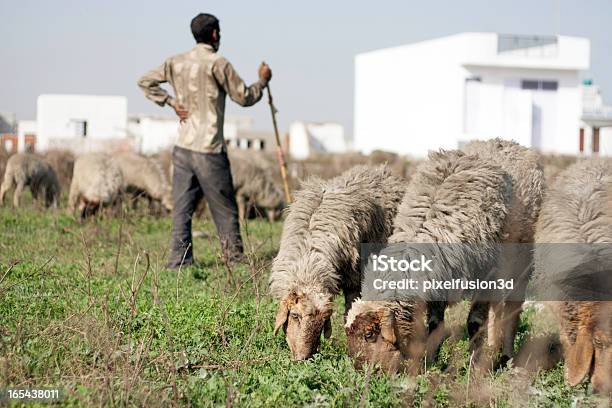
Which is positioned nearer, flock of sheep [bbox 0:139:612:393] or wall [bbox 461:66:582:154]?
flock of sheep [bbox 0:139:612:393]

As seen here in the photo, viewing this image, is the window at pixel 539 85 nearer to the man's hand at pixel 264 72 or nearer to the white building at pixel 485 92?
the white building at pixel 485 92

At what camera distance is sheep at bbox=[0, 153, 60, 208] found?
56.6 feet

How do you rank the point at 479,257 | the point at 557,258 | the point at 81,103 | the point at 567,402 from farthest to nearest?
the point at 81,103 < the point at 479,257 < the point at 557,258 < the point at 567,402

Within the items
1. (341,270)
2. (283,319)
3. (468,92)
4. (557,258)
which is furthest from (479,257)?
(468,92)

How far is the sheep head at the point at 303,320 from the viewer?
228 inches

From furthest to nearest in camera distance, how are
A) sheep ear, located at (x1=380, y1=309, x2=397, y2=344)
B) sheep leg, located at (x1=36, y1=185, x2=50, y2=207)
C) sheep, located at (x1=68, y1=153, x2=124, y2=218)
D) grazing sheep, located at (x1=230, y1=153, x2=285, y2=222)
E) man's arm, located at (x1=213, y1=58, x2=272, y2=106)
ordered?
grazing sheep, located at (x1=230, y1=153, x2=285, y2=222) → sheep leg, located at (x1=36, y1=185, x2=50, y2=207) → sheep, located at (x1=68, y1=153, x2=124, y2=218) → man's arm, located at (x1=213, y1=58, x2=272, y2=106) → sheep ear, located at (x1=380, y1=309, x2=397, y2=344)

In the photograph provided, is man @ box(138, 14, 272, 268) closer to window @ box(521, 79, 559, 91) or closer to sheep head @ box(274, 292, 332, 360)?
sheep head @ box(274, 292, 332, 360)

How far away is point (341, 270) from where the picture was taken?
6363mm

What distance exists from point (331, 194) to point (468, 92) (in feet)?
162

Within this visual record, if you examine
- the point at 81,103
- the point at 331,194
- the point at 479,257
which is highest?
the point at 81,103

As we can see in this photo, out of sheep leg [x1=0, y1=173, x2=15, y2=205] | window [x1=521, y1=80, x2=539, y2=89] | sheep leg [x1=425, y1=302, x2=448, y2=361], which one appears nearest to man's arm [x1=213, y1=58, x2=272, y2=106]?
sheep leg [x1=425, y1=302, x2=448, y2=361]

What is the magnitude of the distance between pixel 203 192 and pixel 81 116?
50887 millimetres

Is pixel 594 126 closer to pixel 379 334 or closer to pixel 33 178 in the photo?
pixel 33 178

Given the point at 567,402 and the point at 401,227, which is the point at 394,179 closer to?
the point at 401,227
